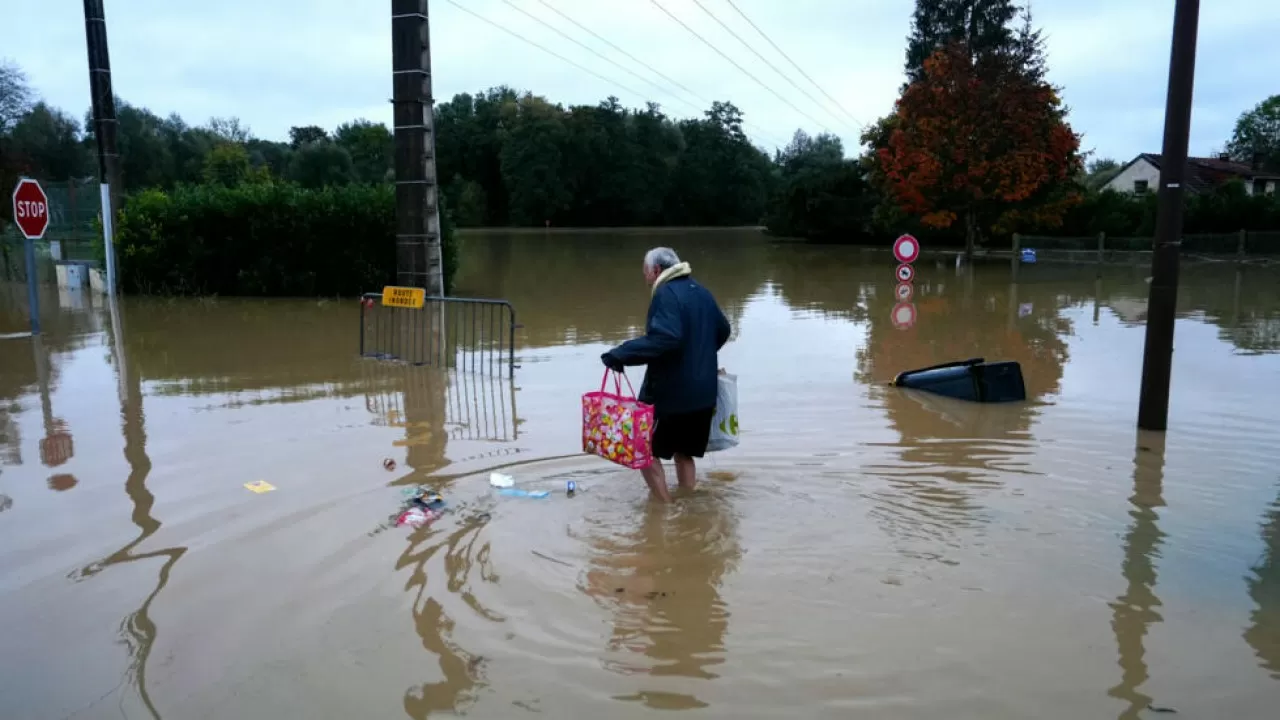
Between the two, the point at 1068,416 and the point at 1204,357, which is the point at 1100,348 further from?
the point at 1068,416

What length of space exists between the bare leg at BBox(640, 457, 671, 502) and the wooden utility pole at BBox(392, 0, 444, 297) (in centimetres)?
979

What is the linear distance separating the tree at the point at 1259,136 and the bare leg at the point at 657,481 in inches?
2791

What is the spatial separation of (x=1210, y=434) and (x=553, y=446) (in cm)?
570

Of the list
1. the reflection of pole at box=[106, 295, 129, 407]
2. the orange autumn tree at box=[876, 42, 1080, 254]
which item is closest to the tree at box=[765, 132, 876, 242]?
the orange autumn tree at box=[876, 42, 1080, 254]

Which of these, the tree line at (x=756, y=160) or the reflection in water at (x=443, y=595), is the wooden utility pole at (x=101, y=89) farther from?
the reflection in water at (x=443, y=595)

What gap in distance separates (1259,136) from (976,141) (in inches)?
2217

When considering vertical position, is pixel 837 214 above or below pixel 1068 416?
above

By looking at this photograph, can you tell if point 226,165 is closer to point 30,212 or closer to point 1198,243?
point 30,212

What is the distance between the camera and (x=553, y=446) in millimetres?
7715

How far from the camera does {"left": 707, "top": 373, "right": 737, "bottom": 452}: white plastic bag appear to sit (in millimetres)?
6238

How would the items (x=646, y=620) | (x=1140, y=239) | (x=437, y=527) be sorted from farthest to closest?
(x=1140, y=239)
(x=437, y=527)
(x=646, y=620)

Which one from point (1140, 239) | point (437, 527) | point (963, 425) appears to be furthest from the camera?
point (1140, 239)

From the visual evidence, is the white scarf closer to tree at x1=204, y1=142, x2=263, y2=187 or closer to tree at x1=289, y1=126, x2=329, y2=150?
tree at x1=204, y1=142, x2=263, y2=187

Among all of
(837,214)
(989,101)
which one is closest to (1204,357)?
(989,101)
